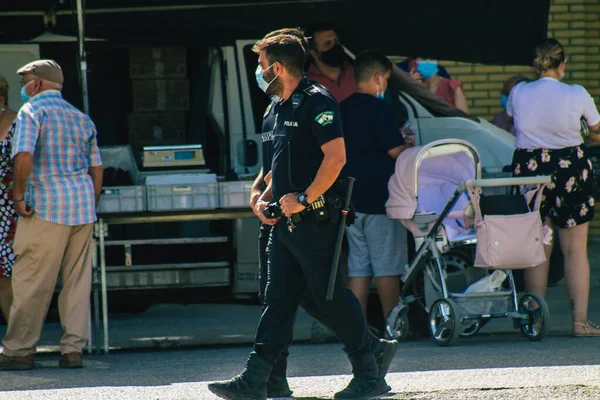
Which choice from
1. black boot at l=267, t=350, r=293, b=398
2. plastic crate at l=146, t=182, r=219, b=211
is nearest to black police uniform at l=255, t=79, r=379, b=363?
black boot at l=267, t=350, r=293, b=398

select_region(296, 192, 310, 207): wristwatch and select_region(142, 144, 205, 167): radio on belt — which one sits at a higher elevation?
select_region(296, 192, 310, 207): wristwatch

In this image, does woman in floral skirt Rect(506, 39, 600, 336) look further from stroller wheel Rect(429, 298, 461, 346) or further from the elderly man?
the elderly man

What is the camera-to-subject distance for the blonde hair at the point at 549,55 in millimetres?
8062

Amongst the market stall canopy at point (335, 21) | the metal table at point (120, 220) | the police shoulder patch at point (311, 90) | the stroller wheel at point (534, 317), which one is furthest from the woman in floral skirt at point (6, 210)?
the stroller wheel at point (534, 317)

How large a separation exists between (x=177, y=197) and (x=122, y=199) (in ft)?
1.21

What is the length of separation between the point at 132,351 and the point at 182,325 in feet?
4.94

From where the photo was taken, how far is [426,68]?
415 inches

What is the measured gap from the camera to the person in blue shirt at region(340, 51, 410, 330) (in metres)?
7.93

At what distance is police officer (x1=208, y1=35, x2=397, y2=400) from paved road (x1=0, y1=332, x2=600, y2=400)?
41 centimetres

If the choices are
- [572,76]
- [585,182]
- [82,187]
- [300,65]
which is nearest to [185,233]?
[82,187]

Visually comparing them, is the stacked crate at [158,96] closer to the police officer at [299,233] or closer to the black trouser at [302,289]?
the police officer at [299,233]

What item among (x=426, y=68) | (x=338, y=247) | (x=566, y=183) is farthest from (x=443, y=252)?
(x=426, y=68)

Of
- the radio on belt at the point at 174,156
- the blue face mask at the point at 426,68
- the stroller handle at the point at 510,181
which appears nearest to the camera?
the stroller handle at the point at 510,181

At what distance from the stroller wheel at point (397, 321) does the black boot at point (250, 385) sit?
7.81 feet
